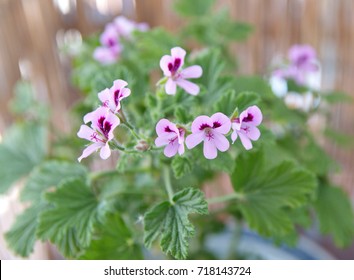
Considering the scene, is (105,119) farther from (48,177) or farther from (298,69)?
(298,69)

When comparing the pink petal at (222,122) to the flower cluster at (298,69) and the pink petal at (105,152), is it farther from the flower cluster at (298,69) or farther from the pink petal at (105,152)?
the flower cluster at (298,69)

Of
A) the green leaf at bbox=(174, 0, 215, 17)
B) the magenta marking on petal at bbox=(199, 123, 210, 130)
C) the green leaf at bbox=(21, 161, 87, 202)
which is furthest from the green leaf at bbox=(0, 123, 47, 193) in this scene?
the magenta marking on petal at bbox=(199, 123, 210, 130)

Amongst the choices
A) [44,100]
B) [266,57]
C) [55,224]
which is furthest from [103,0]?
[55,224]

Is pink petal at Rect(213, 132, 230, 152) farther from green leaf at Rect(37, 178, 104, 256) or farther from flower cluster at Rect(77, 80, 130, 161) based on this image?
green leaf at Rect(37, 178, 104, 256)

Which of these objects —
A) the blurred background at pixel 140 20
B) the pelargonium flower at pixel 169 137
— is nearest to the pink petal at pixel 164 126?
the pelargonium flower at pixel 169 137

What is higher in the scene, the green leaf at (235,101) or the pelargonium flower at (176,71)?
the pelargonium flower at (176,71)

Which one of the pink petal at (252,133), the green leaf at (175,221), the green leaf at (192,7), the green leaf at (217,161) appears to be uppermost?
the green leaf at (192,7)
